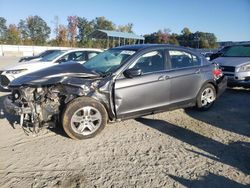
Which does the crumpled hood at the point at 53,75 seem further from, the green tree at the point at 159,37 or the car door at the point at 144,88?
the green tree at the point at 159,37

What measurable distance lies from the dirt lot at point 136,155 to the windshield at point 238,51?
498cm

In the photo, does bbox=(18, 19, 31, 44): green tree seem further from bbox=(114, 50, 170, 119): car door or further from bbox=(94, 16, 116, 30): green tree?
bbox=(114, 50, 170, 119): car door

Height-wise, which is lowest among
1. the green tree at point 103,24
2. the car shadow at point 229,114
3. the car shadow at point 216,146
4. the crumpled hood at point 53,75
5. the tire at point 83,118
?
the car shadow at point 216,146

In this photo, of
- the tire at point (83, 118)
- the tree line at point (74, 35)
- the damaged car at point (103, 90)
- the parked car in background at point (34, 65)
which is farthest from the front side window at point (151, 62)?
the tree line at point (74, 35)

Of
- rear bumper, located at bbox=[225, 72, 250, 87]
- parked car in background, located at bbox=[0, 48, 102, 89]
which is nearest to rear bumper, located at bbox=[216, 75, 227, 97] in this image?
rear bumper, located at bbox=[225, 72, 250, 87]

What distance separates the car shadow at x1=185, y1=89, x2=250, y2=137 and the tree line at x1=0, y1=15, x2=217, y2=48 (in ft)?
140

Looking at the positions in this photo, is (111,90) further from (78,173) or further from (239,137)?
(239,137)

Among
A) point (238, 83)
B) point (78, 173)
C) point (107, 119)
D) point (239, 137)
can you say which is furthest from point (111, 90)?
point (238, 83)

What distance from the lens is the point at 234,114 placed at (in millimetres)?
6508

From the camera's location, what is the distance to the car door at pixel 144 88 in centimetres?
507

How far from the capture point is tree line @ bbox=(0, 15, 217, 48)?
57.5 metres

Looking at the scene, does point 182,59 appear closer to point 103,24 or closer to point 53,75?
point 53,75

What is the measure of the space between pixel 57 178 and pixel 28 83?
1.97 meters

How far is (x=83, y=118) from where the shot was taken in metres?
4.80
